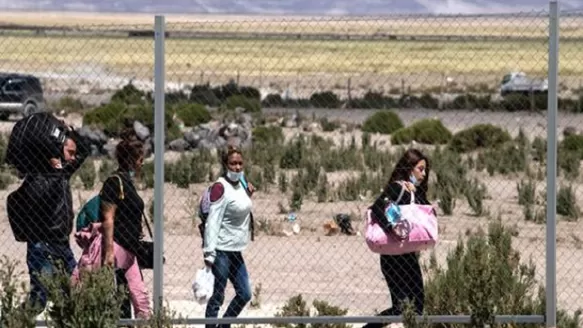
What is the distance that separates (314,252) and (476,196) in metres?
4.92

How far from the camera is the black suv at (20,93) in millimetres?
37688

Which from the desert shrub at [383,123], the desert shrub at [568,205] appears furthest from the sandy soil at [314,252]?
the desert shrub at [383,123]

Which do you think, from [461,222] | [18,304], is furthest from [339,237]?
[18,304]

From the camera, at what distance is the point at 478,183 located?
82.1 ft

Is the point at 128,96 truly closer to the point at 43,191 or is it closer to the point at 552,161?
the point at 43,191

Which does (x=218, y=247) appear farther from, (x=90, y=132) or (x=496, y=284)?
(x=90, y=132)

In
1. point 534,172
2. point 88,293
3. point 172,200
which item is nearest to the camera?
point 88,293

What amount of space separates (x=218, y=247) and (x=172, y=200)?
12.0 m

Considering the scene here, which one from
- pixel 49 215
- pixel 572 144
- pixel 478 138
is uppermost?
pixel 478 138

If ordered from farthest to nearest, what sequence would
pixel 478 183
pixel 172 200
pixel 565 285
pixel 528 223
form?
pixel 478 183
pixel 172 200
pixel 528 223
pixel 565 285

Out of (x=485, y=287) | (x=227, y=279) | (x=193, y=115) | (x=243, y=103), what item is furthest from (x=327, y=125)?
(x=485, y=287)

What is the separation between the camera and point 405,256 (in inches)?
449

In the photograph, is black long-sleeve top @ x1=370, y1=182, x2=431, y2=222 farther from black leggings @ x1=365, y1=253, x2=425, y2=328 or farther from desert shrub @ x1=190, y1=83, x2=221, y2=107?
desert shrub @ x1=190, y1=83, x2=221, y2=107

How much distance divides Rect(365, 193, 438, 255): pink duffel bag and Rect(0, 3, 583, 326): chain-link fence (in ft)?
0.40
